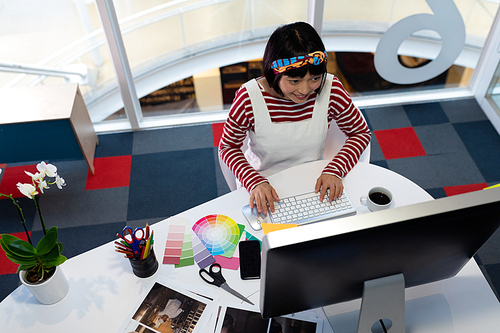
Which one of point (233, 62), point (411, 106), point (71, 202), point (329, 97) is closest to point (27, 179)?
point (71, 202)

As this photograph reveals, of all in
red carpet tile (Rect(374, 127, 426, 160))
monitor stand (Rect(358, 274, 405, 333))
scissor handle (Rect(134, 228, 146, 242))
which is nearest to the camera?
monitor stand (Rect(358, 274, 405, 333))

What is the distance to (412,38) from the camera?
292cm

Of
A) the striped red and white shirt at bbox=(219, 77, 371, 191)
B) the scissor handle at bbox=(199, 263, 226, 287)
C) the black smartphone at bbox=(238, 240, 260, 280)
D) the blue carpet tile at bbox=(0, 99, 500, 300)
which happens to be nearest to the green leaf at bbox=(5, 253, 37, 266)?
the scissor handle at bbox=(199, 263, 226, 287)

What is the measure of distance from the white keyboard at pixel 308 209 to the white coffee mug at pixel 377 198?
0.06m

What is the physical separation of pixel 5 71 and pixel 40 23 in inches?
16.8

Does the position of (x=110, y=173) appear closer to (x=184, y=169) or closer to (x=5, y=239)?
(x=184, y=169)

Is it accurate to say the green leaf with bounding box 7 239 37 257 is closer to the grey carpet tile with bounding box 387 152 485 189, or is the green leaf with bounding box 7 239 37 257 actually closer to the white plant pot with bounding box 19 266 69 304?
the white plant pot with bounding box 19 266 69 304

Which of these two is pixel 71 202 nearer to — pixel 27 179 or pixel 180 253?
pixel 27 179

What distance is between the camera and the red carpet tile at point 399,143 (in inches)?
110

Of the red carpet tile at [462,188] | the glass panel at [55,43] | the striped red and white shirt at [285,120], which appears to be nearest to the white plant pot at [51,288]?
the striped red and white shirt at [285,120]

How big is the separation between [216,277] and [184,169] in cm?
158

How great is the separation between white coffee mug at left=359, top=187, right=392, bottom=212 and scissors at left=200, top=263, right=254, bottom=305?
0.56 m

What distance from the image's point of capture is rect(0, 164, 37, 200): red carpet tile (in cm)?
267

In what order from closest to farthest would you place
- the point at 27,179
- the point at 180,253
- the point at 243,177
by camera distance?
1. the point at 180,253
2. the point at 243,177
3. the point at 27,179
